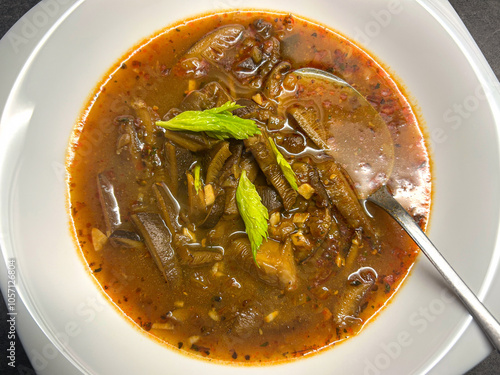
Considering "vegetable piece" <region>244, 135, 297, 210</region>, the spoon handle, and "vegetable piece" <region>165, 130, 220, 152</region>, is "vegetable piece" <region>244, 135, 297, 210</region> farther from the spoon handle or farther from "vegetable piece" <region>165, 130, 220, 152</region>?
the spoon handle

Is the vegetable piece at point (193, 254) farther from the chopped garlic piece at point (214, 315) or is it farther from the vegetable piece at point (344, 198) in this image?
the vegetable piece at point (344, 198)

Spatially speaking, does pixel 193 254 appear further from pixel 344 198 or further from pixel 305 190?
pixel 344 198

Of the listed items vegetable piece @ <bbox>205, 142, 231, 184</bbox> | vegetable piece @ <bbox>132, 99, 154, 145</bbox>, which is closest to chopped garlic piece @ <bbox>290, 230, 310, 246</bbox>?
vegetable piece @ <bbox>205, 142, 231, 184</bbox>

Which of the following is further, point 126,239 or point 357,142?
point 357,142

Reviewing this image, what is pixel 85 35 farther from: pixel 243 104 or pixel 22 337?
pixel 22 337

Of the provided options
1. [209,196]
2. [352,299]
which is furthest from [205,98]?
[352,299]

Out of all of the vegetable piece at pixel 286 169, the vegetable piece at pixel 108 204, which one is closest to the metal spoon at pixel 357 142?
the vegetable piece at pixel 286 169

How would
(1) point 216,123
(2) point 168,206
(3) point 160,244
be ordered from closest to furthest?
1. (1) point 216,123
2. (3) point 160,244
3. (2) point 168,206

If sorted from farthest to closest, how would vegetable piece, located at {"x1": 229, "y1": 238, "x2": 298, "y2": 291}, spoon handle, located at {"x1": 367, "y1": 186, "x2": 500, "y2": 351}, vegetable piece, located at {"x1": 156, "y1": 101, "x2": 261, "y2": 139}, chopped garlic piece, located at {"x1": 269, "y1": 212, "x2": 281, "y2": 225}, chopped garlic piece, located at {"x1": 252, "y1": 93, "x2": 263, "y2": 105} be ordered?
chopped garlic piece, located at {"x1": 252, "y1": 93, "x2": 263, "y2": 105}, chopped garlic piece, located at {"x1": 269, "y1": 212, "x2": 281, "y2": 225}, vegetable piece, located at {"x1": 229, "y1": 238, "x2": 298, "y2": 291}, vegetable piece, located at {"x1": 156, "y1": 101, "x2": 261, "y2": 139}, spoon handle, located at {"x1": 367, "y1": 186, "x2": 500, "y2": 351}

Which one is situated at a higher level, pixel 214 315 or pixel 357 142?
pixel 357 142
